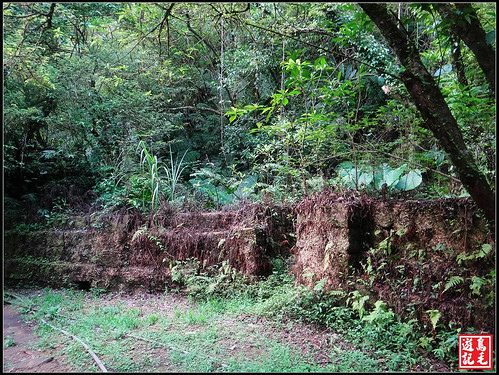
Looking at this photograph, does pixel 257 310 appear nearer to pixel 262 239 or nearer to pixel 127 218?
pixel 262 239

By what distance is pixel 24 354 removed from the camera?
322 centimetres

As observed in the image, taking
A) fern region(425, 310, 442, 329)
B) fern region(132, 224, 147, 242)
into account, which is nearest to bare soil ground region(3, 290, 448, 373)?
fern region(425, 310, 442, 329)

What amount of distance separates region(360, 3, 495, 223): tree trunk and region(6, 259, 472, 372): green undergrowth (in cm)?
125

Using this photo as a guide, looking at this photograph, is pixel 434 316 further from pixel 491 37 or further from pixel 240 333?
pixel 491 37

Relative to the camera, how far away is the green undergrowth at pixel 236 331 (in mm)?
2693

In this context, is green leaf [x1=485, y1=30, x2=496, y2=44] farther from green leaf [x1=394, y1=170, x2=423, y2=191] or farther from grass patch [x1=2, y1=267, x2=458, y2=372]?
grass patch [x1=2, y1=267, x2=458, y2=372]

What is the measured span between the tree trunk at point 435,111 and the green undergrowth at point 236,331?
1.25 meters

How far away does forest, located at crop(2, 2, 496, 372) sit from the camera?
2766 millimetres

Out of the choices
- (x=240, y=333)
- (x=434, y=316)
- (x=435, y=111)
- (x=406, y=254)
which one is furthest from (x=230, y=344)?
(x=435, y=111)

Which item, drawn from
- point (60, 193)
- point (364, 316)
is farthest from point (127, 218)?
point (364, 316)

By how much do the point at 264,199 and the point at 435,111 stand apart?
3198 millimetres

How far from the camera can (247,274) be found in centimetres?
478

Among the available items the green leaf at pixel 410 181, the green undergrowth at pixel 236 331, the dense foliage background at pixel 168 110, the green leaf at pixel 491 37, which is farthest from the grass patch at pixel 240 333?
the green leaf at pixel 491 37

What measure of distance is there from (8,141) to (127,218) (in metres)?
3.34
